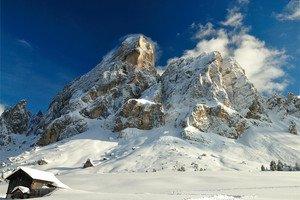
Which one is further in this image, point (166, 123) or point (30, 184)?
point (166, 123)

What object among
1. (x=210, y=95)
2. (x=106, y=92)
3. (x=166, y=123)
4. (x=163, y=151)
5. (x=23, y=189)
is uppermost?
(x=106, y=92)

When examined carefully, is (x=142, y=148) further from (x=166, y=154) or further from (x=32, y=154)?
(x=32, y=154)

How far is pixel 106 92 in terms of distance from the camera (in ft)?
586

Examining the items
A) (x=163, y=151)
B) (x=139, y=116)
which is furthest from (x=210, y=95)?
(x=163, y=151)

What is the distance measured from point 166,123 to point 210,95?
20.8 m

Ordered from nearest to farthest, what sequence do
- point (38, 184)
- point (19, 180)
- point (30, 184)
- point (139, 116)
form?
point (30, 184) → point (38, 184) → point (19, 180) → point (139, 116)

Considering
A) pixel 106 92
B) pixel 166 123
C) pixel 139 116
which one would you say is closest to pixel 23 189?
pixel 166 123

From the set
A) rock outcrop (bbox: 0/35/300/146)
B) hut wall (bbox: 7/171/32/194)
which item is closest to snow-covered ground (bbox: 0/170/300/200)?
hut wall (bbox: 7/171/32/194)

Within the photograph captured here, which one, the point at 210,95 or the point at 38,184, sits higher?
the point at 210,95

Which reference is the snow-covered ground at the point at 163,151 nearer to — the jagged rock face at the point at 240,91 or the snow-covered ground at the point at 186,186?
the jagged rock face at the point at 240,91

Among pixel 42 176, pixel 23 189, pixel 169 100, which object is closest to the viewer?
pixel 23 189

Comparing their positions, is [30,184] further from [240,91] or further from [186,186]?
[240,91]

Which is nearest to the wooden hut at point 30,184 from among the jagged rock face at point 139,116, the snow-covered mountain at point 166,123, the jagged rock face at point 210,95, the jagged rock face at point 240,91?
the snow-covered mountain at point 166,123

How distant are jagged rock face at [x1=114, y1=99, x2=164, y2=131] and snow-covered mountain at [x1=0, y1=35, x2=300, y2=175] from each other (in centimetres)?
32
